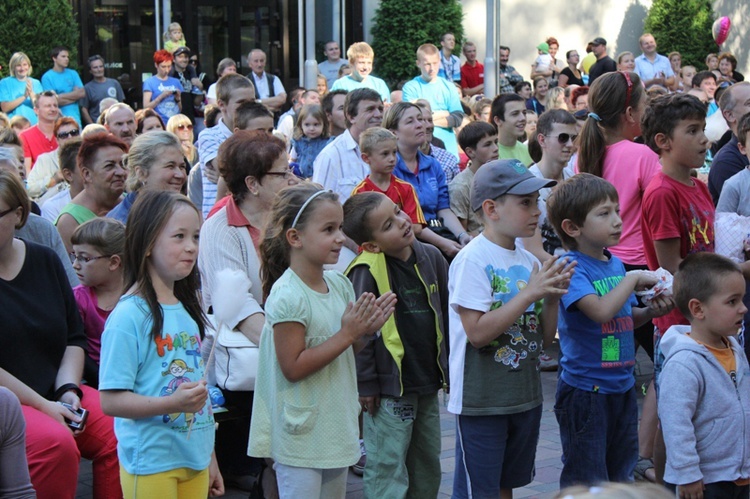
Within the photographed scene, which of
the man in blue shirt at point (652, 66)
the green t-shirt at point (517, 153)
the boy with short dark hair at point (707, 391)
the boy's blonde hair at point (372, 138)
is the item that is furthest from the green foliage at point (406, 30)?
the boy with short dark hair at point (707, 391)

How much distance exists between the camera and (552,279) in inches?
161

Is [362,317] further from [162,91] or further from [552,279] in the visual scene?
[162,91]

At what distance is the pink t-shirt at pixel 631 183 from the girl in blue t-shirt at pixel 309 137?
14.2 ft

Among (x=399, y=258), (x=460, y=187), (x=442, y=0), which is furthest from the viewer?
(x=442, y=0)

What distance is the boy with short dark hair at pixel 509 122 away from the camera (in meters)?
8.66

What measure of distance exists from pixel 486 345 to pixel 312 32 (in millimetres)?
14420

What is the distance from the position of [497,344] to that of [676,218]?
1319 mm

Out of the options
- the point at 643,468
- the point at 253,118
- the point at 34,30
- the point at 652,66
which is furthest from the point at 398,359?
the point at 652,66

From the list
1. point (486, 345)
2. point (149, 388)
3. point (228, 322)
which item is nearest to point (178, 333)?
point (149, 388)

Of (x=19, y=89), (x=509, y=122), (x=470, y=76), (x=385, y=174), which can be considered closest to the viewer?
(x=385, y=174)

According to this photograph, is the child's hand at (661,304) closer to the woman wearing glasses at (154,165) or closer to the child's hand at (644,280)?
the child's hand at (644,280)

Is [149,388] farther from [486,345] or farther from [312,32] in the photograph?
[312,32]

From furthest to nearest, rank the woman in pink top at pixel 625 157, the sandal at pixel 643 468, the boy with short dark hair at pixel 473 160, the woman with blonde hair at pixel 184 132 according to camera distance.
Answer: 1. the woman with blonde hair at pixel 184 132
2. the boy with short dark hair at pixel 473 160
3. the woman in pink top at pixel 625 157
4. the sandal at pixel 643 468

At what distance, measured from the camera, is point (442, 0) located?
72.5 ft
